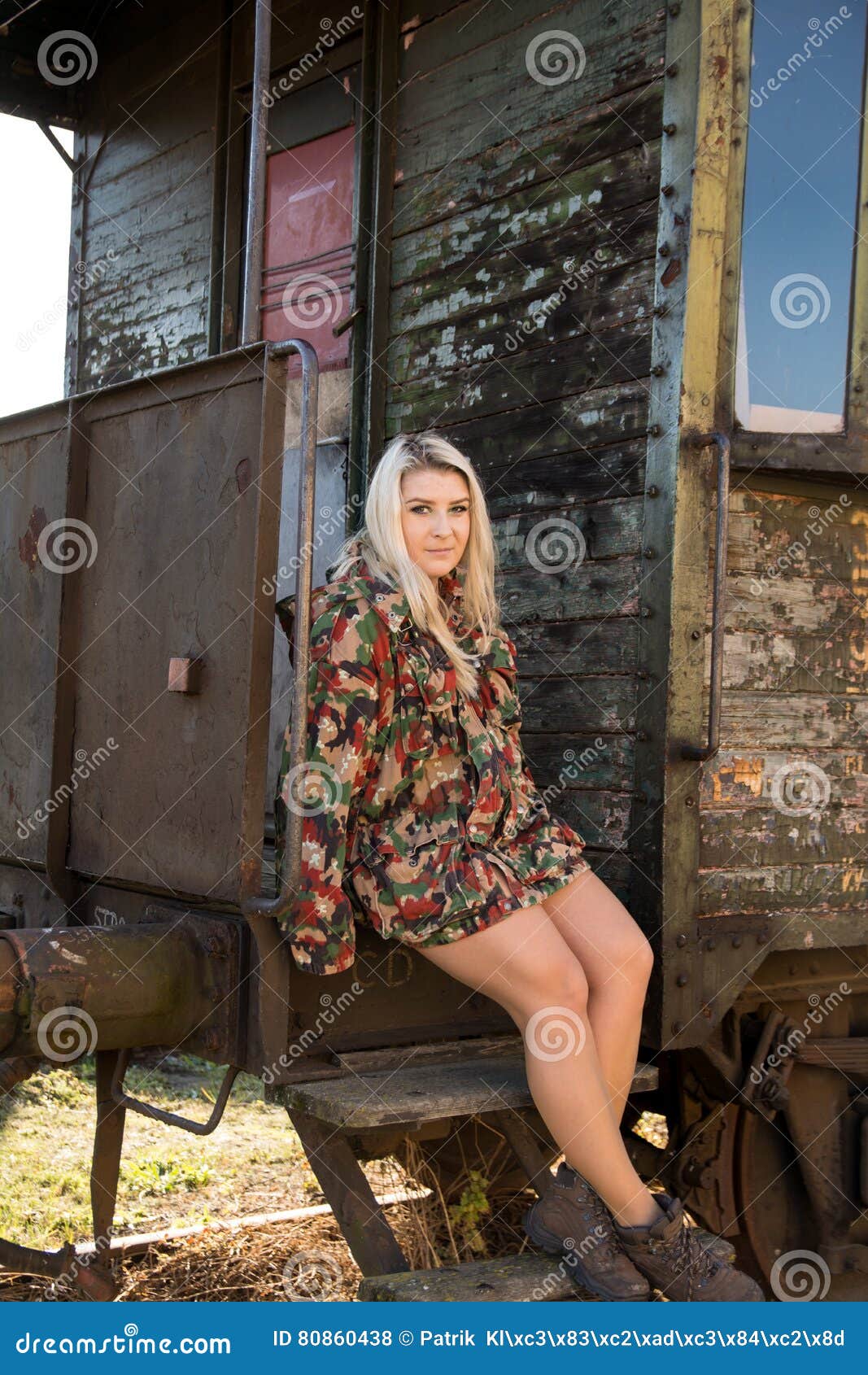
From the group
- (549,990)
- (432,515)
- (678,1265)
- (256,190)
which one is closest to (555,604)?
(432,515)

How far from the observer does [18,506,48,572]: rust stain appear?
11.4ft

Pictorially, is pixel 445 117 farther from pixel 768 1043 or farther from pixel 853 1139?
pixel 853 1139

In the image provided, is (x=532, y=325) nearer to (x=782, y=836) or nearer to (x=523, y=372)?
(x=523, y=372)

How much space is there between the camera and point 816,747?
3662 mm

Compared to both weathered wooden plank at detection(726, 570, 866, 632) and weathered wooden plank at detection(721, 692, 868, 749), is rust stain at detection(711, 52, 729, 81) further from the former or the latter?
weathered wooden plank at detection(721, 692, 868, 749)

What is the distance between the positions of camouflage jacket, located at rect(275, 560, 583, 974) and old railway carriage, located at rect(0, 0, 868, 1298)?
0.41ft

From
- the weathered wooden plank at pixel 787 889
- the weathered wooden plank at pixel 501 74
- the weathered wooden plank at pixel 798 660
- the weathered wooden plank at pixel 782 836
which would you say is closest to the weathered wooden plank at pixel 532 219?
the weathered wooden plank at pixel 501 74

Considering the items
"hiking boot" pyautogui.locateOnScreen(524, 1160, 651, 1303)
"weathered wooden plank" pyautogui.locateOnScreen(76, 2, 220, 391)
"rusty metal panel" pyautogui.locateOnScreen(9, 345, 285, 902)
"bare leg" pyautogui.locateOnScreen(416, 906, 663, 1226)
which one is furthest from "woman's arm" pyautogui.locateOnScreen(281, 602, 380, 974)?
"weathered wooden plank" pyautogui.locateOnScreen(76, 2, 220, 391)

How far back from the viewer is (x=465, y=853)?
2.96m

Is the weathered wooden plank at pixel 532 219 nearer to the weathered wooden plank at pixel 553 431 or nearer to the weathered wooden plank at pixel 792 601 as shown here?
the weathered wooden plank at pixel 553 431

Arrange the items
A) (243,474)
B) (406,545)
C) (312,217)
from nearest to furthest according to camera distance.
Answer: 1. (243,474)
2. (406,545)
3. (312,217)

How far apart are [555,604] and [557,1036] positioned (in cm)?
129

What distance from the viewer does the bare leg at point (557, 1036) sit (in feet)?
9.05

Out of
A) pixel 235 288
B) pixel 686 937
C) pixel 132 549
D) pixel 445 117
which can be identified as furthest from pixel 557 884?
pixel 235 288
